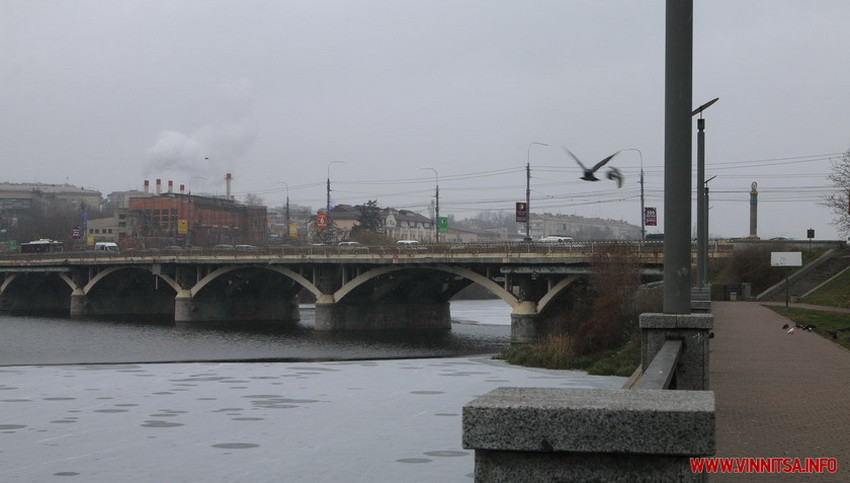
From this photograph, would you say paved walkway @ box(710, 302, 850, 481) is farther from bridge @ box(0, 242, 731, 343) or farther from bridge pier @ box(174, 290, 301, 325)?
bridge pier @ box(174, 290, 301, 325)

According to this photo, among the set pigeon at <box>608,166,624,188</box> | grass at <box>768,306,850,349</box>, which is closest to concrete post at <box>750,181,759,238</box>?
grass at <box>768,306,850,349</box>

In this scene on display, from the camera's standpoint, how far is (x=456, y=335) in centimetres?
7062

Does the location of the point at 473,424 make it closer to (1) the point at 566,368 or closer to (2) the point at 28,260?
(1) the point at 566,368

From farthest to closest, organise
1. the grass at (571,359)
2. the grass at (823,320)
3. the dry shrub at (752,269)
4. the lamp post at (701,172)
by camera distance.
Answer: the dry shrub at (752,269) → the grass at (571,359) → the grass at (823,320) → the lamp post at (701,172)

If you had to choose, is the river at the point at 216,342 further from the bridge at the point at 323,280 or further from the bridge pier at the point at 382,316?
the bridge at the point at 323,280

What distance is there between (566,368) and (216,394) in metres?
13.4

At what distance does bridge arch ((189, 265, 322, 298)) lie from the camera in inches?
3014

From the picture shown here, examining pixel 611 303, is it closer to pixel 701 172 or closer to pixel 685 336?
pixel 701 172

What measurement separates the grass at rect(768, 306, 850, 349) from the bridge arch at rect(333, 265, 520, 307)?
21.6 meters

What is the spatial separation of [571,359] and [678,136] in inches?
939

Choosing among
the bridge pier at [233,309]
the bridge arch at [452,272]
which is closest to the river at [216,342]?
the bridge pier at [233,309]

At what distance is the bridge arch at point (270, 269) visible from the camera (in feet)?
251

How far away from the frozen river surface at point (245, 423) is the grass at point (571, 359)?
1.16 metres

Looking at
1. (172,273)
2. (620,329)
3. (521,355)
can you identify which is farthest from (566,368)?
(172,273)
